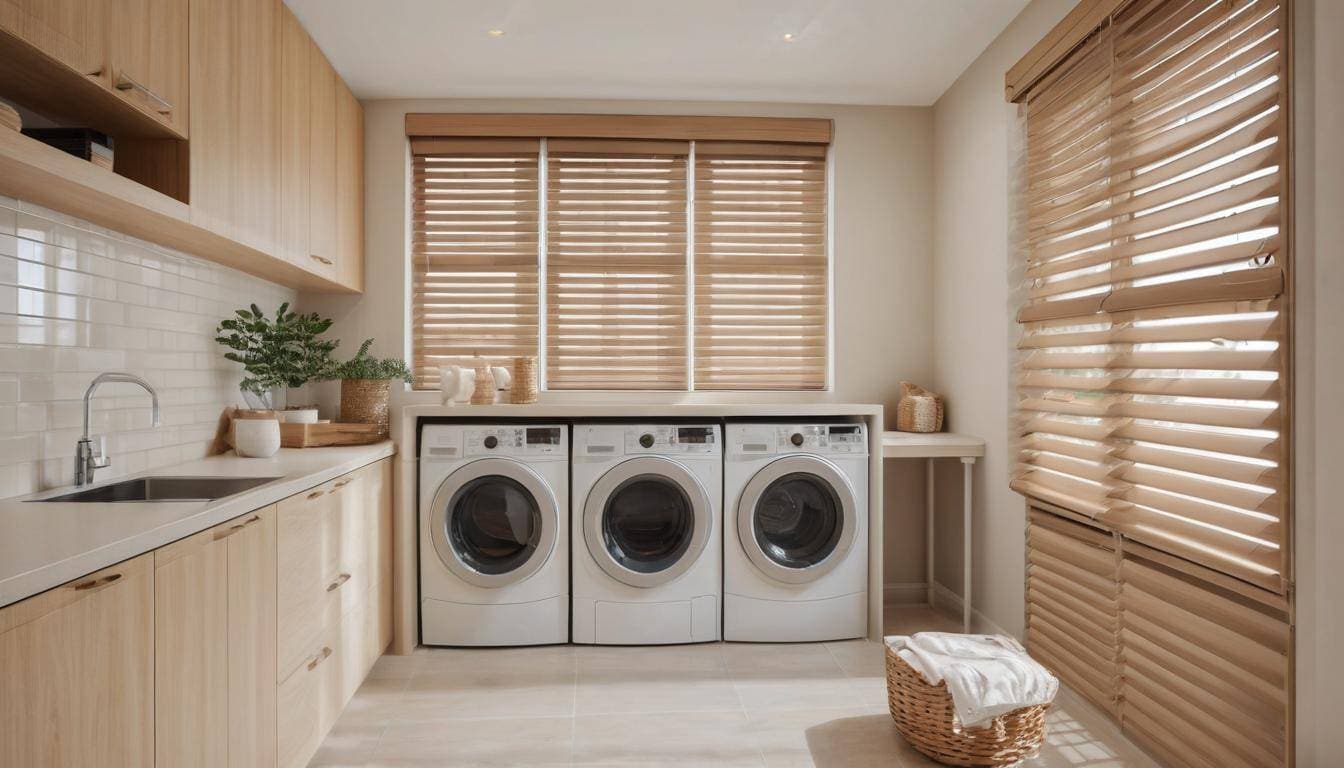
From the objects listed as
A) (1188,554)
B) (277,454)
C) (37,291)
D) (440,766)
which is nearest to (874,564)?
(1188,554)

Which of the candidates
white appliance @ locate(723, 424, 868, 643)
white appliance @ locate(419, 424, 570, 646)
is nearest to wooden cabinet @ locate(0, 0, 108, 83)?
white appliance @ locate(419, 424, 570, 646)

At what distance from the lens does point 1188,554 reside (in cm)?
183

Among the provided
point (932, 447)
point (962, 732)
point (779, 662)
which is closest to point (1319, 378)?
point (962, 732)

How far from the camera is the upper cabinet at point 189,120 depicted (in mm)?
1475

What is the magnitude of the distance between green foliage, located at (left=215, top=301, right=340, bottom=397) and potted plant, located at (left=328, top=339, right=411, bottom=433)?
0.24m

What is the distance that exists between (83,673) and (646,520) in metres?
2.05

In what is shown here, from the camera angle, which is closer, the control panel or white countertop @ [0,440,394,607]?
white countertop @ [0,440,394,607]

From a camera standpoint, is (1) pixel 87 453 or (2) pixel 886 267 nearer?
(1) pixel 87 453

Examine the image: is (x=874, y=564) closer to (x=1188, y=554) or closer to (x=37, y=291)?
(x=1188, y=554)

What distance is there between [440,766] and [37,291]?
163 cm

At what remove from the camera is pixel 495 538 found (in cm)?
294

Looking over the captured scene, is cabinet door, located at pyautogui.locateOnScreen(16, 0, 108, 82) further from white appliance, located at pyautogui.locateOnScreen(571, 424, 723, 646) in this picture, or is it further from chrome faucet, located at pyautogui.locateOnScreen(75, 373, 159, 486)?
white appliance, located at pyautogui.locateOnScreen(571, 424, 723, 646)

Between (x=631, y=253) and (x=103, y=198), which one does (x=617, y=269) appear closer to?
(x=631, y=253)

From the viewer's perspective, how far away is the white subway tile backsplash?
5.63 ft
